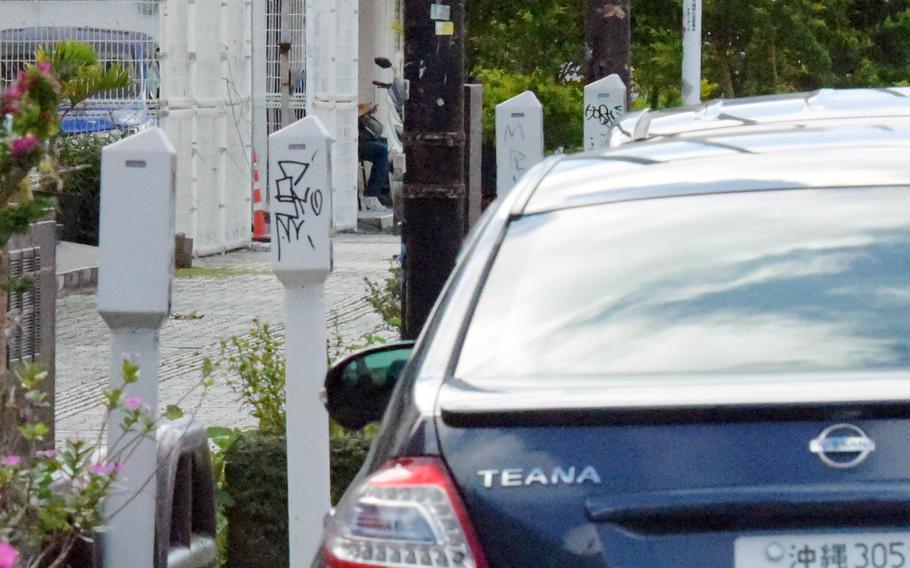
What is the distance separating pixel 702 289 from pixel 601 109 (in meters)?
8.62

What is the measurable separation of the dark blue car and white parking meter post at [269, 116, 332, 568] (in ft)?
7.30

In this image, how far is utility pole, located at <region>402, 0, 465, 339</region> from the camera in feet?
27.2

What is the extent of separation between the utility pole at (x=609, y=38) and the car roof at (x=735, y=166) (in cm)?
1005

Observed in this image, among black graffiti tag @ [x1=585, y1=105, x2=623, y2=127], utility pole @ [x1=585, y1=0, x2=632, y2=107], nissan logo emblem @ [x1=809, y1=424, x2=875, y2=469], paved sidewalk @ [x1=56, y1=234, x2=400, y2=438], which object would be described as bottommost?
paved sidewalk @ [x1=56, y1=234, x2=400, y2=438]

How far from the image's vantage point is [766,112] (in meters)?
4.56

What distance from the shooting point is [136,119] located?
18.3m

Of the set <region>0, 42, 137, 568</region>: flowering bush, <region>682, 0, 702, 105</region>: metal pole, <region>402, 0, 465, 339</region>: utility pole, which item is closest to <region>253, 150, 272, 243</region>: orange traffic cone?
<region>682, 0, 702, 105</region>: metal pole

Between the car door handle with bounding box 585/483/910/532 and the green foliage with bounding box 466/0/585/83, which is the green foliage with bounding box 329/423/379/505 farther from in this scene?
the green foliage with bounding box 466/0/585/83

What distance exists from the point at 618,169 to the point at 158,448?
212 cm

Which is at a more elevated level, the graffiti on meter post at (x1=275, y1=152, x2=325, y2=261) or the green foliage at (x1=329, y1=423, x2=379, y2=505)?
the graffiti on meter post at (x1=275, y1=152, x2=325, y2=261)

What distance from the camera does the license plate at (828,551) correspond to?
272 centimetres

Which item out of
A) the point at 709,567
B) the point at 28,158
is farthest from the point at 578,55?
the point at 709,567

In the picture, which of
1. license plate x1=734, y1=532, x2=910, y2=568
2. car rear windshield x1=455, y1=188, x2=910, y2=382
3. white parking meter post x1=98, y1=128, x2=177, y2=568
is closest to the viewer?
license plate x1=734, y1=532, x2=910, y2=568

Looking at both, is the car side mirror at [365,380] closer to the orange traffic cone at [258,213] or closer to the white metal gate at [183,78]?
the white metal gate at [183,78]
